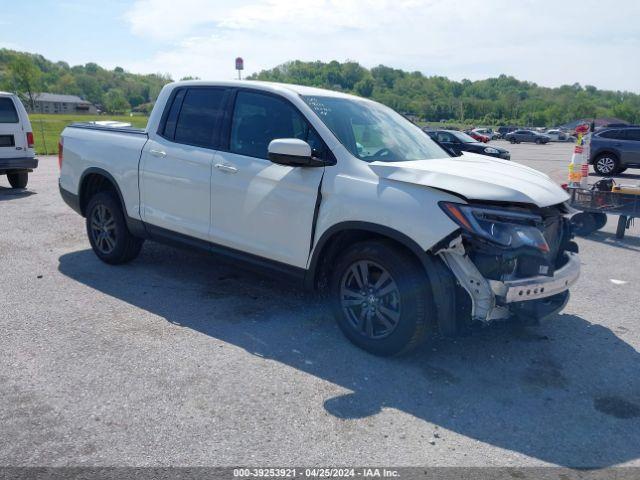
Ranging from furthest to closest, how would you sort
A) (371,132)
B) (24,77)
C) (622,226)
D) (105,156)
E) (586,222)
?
(24,77)
(622,226)
(586,222)
(105,156)
(371,132)

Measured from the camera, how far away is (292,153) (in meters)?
4.09

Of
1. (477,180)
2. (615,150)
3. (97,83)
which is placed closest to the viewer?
(477,180)

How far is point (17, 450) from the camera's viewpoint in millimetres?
2945

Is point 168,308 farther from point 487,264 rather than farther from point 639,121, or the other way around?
point 639,121

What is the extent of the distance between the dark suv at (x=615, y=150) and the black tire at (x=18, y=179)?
17.1m

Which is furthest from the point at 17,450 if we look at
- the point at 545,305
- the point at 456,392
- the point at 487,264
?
the point at 545,305

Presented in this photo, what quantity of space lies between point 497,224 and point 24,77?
148 m

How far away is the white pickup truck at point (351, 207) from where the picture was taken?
3699mm

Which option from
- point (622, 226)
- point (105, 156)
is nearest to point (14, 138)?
point (105, 156)

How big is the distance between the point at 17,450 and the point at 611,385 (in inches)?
144

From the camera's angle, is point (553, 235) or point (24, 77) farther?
point (24, 77)

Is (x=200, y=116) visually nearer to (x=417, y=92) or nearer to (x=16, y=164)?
→ (x=16, y=164)

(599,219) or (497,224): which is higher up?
(497,224)

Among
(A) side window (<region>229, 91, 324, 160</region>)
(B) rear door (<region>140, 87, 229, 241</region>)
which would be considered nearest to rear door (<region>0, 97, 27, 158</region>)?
(B) rear door (<region>140, 87, 229, 241</region>)
